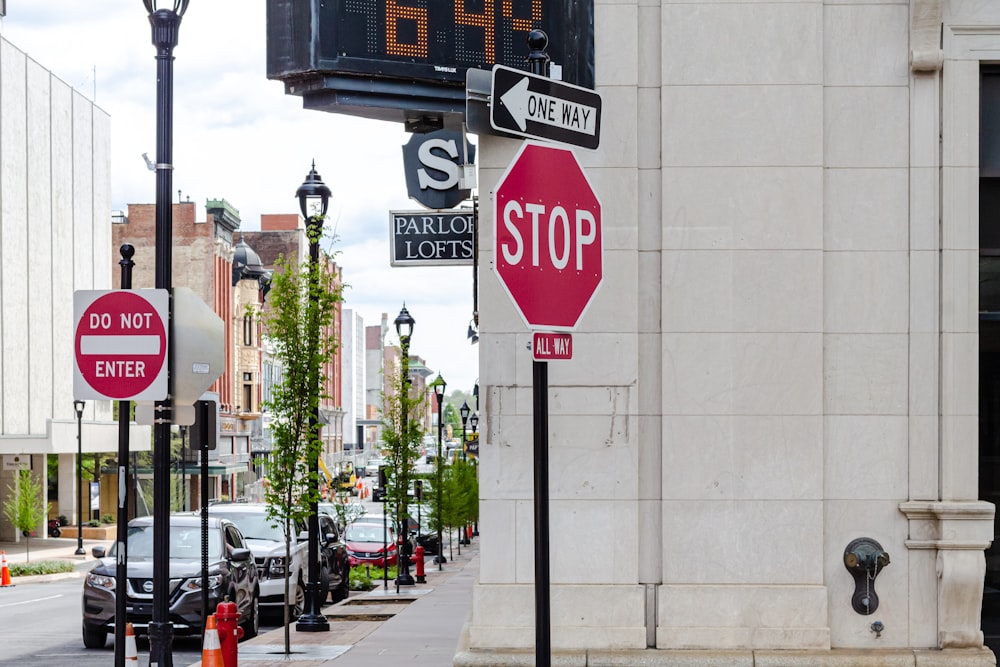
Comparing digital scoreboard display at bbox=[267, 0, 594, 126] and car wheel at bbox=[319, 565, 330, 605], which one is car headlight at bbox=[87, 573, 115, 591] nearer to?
car wheel at bbox=[319, 565, 330, 605]

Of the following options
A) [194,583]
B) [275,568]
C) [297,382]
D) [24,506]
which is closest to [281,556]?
[275,568]

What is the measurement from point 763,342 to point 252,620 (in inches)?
469

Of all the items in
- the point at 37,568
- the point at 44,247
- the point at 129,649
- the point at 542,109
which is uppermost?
the point at 44,247

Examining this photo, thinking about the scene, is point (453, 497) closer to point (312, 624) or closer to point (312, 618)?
point (312, 618)

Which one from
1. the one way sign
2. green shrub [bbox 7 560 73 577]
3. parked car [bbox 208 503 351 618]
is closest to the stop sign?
the one way sign

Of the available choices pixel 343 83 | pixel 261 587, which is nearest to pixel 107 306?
pixel 343 83

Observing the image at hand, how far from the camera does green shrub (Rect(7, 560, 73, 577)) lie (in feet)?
116

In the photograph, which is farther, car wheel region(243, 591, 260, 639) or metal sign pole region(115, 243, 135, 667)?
car wheel region(243, 591, 260, 639)

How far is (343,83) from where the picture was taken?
8.62 meters

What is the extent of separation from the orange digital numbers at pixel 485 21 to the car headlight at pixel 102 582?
11230 mm

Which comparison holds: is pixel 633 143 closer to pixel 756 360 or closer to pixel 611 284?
pixel 611 284

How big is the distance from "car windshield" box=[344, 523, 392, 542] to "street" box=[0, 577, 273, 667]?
8.08 m

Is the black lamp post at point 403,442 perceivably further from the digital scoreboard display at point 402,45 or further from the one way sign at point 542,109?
the one way sign at point 542,109

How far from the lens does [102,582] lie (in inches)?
682
